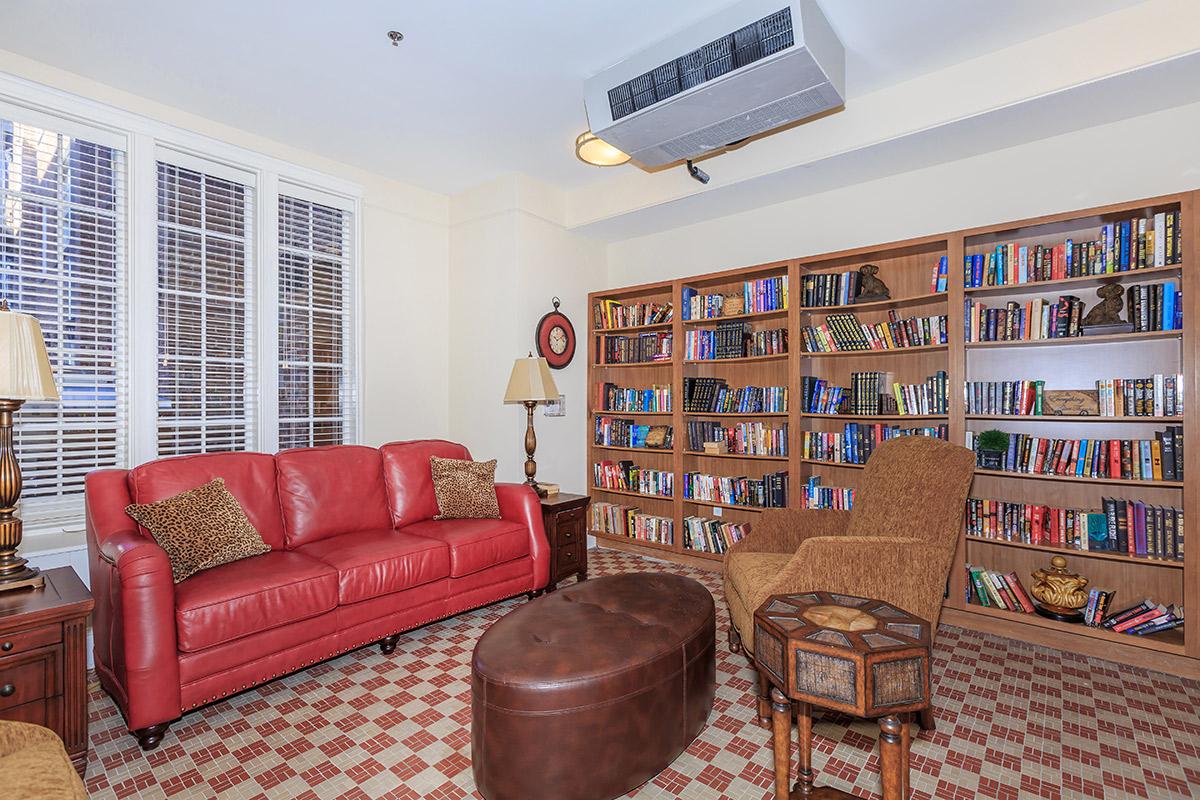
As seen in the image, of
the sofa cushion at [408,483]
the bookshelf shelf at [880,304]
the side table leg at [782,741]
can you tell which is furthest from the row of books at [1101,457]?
the sofa cushion at [408,483]

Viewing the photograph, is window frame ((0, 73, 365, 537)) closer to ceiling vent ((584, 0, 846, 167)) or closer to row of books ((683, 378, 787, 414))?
ceiling vent ((584, 0, 846, 167))

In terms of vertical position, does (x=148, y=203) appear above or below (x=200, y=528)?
above

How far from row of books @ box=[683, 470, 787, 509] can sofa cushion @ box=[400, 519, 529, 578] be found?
146cm

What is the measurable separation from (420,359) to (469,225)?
3.75ft

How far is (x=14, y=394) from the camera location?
1.97 metres

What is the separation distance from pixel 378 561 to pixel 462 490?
0.79m

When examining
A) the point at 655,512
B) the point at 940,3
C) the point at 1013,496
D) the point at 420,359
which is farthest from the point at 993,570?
the point at 420,359

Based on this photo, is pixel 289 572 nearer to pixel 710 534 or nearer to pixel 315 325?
pixel 315 325

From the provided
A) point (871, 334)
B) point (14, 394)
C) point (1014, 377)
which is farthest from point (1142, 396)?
point (14, 394)

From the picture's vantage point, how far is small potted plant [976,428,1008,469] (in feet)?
9.99

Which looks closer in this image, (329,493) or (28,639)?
(28,639)

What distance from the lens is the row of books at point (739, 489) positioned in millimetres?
3850

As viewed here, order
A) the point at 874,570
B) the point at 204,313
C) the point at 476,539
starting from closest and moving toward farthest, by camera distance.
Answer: the point at 874,570, the point at 476,539, the point at 204,313

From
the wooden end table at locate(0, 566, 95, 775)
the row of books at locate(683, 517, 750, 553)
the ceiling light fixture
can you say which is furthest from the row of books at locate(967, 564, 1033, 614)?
the wooden end table at locate(0, 566, 95, 775)
